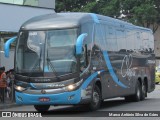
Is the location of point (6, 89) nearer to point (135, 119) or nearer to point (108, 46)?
point (108, 46)

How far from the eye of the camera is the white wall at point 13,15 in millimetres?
25506

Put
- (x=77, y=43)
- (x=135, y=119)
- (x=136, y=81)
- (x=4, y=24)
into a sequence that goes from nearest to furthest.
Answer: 1. (x=135, y=119)
2. (x=77, y=43)
3. (x=136, y=81)
4. (x=4, y=24)

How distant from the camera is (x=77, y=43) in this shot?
16.1 metres

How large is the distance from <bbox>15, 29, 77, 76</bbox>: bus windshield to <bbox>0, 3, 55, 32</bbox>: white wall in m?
8.27

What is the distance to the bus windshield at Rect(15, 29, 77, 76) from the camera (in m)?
16.6

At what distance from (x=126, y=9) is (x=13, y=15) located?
127ft

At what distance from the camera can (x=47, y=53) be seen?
16.8 m

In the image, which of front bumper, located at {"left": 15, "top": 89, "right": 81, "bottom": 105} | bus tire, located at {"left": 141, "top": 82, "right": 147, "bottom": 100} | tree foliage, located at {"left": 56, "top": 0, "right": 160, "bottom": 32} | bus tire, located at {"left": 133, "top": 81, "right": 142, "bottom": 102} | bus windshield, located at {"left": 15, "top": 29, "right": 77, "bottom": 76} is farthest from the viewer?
tree foliage, located at {"left": 56, "top": 0, "right": 160, "bottom": 32}

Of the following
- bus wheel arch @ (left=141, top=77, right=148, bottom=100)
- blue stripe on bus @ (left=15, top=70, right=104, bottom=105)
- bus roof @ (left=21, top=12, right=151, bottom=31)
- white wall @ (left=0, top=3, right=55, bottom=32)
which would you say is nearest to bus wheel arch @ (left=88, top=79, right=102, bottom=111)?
blue stripe on bus @ (left=15, top=70, right=104, bottom=105)

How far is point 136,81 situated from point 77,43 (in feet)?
26.9

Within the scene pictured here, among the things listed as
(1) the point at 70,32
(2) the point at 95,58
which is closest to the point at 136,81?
(2) the point at 95,58

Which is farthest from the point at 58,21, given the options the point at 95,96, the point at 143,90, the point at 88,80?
the point at 143,90

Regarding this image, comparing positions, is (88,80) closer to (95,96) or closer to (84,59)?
(84,59)

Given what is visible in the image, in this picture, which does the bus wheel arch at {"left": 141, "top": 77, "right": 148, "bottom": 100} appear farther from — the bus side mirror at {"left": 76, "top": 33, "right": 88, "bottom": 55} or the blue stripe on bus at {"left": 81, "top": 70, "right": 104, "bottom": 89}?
the bus side mirror at {"left": 76, "top": 33, "right": 88, "bottom": 55}
